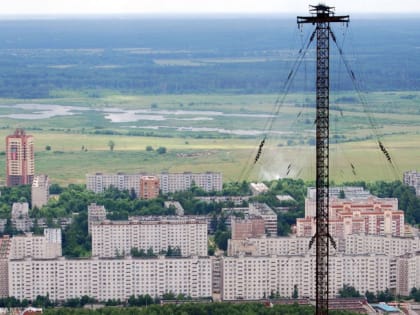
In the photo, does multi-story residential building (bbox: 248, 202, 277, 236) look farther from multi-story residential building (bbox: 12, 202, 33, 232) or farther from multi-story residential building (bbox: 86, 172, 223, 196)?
multi-story residential building (bbox: 12, 202, 33, 232)

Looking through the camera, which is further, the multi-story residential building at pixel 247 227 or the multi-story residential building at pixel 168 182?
the multi-story residential building at pixel 168 182

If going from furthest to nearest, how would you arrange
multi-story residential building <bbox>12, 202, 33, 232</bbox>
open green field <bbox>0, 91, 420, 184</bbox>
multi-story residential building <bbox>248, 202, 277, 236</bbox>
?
open green field <bbox>0, 91, 420, 184</bbox>
multi-story residential building <bbox>12, 202, 33, 232</bbox>
multi-story residential building <bbox>248, 202, 277, 236</bbox>

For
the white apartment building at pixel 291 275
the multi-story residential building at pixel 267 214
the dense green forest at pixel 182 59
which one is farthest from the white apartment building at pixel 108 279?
the dense green forest at pixel 182 59

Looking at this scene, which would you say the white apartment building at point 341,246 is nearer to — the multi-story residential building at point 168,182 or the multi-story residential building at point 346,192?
the multi-story residential building at point 346,192

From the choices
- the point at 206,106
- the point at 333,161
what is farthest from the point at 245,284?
the point at 206,106

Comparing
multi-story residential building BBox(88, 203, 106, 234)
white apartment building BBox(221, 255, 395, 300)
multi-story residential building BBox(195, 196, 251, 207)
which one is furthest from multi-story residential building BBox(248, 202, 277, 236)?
white apartment building BBox(221, 255, 395, 300)

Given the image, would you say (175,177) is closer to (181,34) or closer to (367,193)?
(367,193)

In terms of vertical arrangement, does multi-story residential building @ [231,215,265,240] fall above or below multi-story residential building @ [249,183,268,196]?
below
